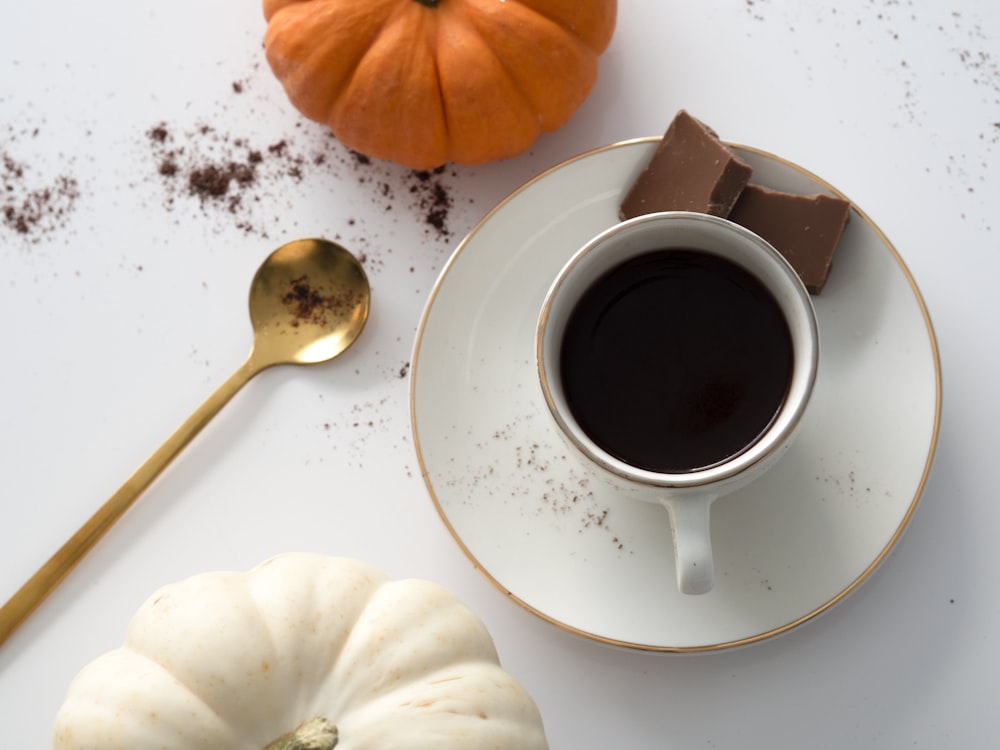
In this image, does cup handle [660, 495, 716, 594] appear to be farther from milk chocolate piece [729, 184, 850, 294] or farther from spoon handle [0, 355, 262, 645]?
spoon handle [0, 355, 262, 645]

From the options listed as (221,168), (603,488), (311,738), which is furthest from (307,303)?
(311,738)

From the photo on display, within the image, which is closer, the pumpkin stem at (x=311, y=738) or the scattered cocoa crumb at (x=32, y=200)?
the pumpkin stem at (x=311, y=738)

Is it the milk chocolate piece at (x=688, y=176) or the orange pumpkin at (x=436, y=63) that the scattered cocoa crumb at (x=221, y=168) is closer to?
the orange pumpkin at (x=436, y=63)

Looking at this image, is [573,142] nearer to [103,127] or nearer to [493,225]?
[493,225]

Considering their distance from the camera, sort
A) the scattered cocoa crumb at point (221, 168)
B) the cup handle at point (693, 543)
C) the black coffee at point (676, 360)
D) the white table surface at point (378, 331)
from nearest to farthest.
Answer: the cup handle at point (693, 543)
the black coffee at point (676, 360)
the white table surface at point (378, 331)
the scattered cocoa crumb at point (221, 168)

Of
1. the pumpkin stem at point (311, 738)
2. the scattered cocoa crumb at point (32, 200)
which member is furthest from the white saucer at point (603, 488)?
the scattered cocoa crumb at point (32, 200)

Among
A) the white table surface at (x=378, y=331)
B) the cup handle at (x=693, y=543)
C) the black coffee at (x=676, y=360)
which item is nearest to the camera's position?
the cup handle at (x=693, y=543)
